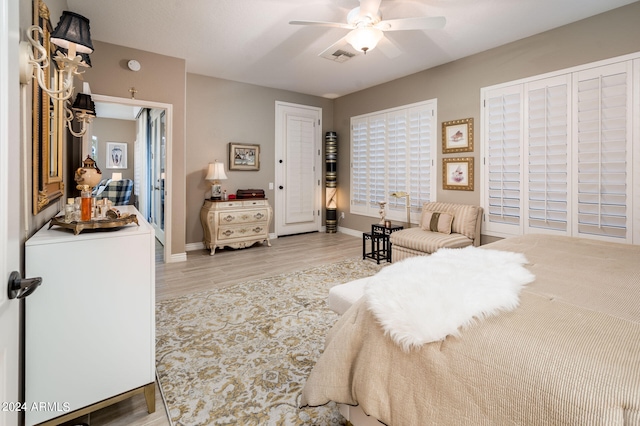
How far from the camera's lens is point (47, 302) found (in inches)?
50.4

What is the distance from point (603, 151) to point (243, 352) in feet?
12.7

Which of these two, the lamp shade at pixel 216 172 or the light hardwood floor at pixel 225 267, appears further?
the lamp shade at pixel 216 172

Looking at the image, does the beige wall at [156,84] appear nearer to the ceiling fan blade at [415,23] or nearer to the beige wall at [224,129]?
the beige wall at [224,129]

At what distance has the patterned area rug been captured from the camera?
1.56m

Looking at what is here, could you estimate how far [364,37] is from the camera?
110 inches

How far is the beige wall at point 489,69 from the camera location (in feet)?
10.1

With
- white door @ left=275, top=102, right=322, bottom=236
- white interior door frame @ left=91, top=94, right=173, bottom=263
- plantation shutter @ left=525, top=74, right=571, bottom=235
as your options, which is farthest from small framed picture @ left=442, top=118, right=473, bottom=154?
white interior door frame @ left=91, top=94, right=173, bottom=263

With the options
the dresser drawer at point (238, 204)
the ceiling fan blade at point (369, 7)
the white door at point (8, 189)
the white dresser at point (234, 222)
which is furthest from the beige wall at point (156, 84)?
the white door at point (8, 189)

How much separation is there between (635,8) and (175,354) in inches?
194

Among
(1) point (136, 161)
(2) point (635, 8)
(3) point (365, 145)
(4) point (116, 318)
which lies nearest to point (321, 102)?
(3) point (365, 145)

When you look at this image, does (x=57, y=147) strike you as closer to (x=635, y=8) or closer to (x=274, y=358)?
(x=274, y=358)

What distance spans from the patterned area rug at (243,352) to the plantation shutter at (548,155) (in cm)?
269

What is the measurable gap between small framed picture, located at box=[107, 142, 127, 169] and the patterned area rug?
263 inches

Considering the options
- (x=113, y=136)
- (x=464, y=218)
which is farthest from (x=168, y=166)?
(x=113, y=136)
